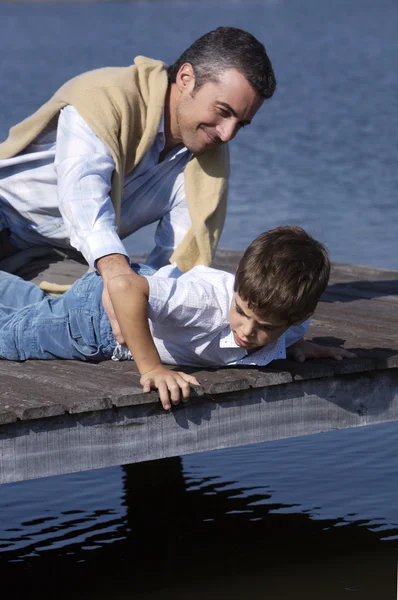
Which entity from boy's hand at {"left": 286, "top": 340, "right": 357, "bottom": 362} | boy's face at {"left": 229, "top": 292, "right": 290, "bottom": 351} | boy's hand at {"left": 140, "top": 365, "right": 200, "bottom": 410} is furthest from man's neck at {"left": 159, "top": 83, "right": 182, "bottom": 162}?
boy's hand at {"left": 140, "top": 365, "right": 200, "bottom": 410}

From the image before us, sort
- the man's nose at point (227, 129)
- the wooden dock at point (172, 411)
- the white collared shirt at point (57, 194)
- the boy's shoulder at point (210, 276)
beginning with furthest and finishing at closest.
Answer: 1. the white collared shirt at point (57, 194)
2. the man's nose at point (227, 129)
3. the boy's shoulder at point (210, 276)
4. the wooden dock at point (172, 411)

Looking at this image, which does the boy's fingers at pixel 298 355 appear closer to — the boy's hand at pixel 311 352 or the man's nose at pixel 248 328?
the boy's hand at pixel 311 352

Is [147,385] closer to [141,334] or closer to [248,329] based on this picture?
[141,334]

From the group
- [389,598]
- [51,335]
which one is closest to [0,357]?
[51,335]

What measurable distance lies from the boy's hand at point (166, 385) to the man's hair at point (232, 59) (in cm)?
126

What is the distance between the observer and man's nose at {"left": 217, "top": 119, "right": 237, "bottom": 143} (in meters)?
4.52

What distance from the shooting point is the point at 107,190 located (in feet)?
14.6

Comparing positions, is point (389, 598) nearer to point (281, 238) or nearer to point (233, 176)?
point (281, 238)

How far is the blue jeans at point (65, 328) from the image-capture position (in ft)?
13.6

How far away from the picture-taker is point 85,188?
14.5 feet

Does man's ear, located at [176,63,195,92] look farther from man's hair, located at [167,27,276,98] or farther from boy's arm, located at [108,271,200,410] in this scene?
boy's arm, located at [108,271,200,410]

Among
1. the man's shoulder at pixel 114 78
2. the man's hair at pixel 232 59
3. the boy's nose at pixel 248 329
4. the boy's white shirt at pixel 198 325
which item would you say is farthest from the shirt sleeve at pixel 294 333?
the man's shoulder at pixel 114 78

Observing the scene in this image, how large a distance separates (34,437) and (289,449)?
2290 mm

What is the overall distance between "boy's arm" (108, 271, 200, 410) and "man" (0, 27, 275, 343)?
0.49ft
